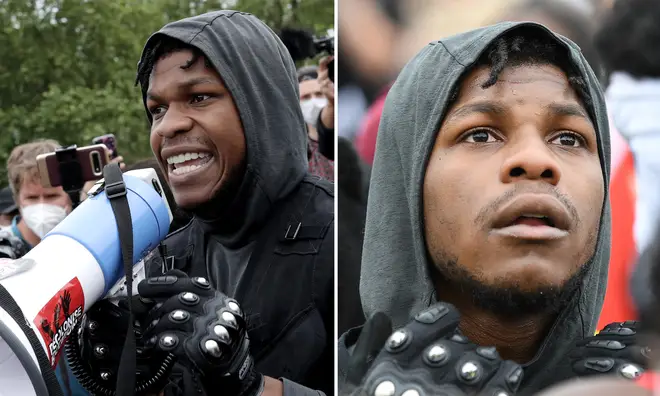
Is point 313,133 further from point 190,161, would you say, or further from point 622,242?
point 622,242

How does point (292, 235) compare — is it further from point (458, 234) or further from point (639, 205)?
point (639, 205)

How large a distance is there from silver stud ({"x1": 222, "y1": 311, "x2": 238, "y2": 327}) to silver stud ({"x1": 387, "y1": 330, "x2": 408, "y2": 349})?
59 cm

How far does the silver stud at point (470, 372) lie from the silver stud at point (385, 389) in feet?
0.43

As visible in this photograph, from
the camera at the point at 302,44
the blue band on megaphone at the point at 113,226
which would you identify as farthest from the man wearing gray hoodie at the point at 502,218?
the camera at the point at 302,44

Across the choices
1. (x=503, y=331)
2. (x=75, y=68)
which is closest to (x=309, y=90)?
(x=75, y=68)

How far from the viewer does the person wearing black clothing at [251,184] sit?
245 centimetres

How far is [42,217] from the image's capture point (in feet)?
13.8

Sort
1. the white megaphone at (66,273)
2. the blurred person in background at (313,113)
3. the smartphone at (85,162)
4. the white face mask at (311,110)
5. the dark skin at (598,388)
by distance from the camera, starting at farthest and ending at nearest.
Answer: the white face mask at (311,110), the blurred person in background at (313,113), the smartphone at (85,162), the white megaphone at (66,273), the dark skin at (598,388)

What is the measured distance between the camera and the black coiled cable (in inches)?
91.9

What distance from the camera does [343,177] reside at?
5.96 ft

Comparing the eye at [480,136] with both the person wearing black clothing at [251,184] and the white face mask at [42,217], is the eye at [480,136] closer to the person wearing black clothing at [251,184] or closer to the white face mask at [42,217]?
the person wearing black clothing at [251,184]

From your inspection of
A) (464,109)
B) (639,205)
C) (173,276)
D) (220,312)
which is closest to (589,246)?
(639,205)

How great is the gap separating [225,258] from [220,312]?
1.51 ft

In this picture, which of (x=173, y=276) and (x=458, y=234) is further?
(x=173, y=276)
